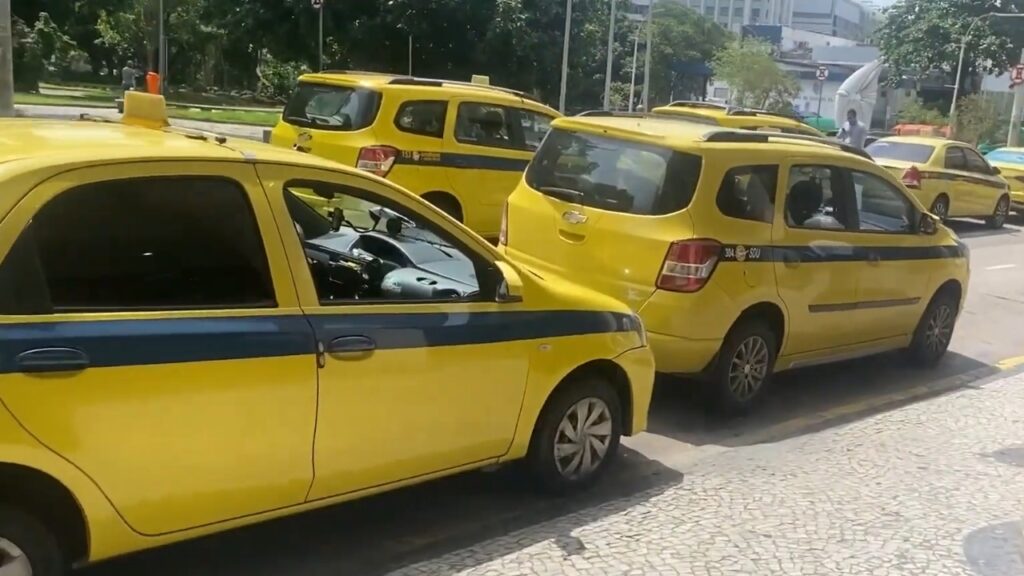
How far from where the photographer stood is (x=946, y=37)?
202 feet

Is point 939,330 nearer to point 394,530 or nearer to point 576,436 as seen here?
point 576,436

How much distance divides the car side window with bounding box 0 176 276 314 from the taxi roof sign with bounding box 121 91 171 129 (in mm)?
937

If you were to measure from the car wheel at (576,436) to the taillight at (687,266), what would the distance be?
3.95ft

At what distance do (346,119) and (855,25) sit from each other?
19046 centimetres

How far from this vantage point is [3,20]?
10.2 m

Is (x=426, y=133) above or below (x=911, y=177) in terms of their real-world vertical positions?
above

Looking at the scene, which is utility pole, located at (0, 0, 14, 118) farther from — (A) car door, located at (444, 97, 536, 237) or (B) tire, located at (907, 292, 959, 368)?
(B) tire, located at (907, 292, 959, 368)

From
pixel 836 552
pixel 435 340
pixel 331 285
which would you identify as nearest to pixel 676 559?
pixel 836 552

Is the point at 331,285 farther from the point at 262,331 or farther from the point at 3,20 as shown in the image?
the point at 3,20

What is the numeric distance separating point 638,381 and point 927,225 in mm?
3825

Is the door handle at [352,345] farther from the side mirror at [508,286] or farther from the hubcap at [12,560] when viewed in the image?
the hubcap at [12,560]

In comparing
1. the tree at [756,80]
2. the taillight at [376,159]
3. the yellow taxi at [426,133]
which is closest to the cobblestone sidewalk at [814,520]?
the taillight at [376,159]

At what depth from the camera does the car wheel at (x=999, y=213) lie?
732 inches

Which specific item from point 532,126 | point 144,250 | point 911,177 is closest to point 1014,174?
point 911,177
